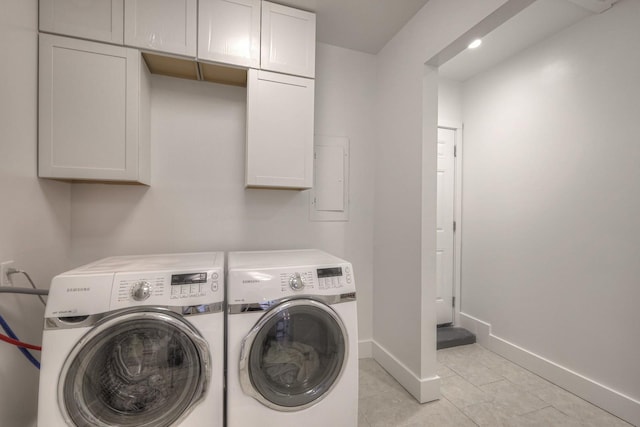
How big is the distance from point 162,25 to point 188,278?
145 cm

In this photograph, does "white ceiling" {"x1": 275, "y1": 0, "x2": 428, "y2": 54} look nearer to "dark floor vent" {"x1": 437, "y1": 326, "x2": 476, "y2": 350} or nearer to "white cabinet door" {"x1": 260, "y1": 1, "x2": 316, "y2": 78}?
"white cabinet door" {"x1": 260, "y1": 1, "x2": 316, "y2": 78}

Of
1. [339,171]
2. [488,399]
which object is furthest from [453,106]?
[488,399]

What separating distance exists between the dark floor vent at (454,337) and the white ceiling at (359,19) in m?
2.73

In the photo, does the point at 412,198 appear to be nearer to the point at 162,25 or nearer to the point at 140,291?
the point at 140,291

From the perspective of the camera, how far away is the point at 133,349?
1135 millimetres

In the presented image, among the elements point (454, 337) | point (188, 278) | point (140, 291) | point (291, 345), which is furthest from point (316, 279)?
point (454, 337)

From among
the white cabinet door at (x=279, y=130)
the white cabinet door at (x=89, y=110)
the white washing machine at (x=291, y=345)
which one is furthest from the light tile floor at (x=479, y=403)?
the white cabinet door at (x=89, y=110)

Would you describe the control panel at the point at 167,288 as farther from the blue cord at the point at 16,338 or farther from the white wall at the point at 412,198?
the white wall at the point at 412,198

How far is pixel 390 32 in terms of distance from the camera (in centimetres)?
206

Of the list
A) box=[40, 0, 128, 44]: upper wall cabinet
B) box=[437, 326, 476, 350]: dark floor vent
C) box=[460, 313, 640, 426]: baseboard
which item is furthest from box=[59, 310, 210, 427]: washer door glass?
box=[460, 313, 640, 426]: baseboard

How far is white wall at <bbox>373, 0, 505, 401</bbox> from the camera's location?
5.75ft

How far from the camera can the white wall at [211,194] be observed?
1.74 meters

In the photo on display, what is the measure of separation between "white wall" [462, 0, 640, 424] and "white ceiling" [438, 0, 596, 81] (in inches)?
3.5

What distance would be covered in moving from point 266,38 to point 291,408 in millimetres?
2110
